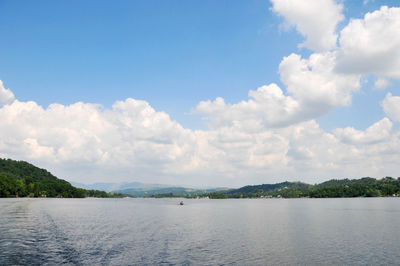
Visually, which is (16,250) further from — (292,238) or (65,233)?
(292,238)

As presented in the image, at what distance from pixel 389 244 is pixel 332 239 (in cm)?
1005

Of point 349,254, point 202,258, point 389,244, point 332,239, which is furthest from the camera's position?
point 332,239

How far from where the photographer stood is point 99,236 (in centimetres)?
6172

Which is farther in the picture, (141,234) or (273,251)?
(141,234)

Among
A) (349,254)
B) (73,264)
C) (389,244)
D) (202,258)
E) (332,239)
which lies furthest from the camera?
(332,239)

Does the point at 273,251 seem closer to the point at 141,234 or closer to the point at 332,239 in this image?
the point at 332,239

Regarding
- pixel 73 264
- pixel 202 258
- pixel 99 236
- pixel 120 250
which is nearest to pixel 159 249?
pixel 120 250

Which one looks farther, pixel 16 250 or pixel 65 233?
pixel 65 233

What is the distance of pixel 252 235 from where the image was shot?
65750 mm

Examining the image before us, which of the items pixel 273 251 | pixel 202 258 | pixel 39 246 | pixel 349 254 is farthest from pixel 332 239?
pixel 39 246

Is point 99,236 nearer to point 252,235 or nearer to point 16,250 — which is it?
point 16,250

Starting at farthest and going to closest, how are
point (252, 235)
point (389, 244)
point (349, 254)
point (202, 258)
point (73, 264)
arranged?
1. point (252, 235)
2. point (389, 244)
3. point (349, 254)
4. point (202, 258)
5. point (73, 264)

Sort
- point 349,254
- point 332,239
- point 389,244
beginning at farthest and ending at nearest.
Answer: point 332,239, point 389,244, point 349,254

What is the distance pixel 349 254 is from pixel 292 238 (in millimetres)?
15787
